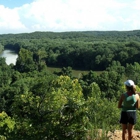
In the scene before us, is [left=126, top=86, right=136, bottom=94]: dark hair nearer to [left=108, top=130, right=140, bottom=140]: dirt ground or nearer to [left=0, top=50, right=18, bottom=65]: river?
[left=108, top=130, right=140, bottom=140]: dirt ground

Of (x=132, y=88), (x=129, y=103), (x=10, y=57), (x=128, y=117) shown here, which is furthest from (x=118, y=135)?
Answer: (x=10, y=57)

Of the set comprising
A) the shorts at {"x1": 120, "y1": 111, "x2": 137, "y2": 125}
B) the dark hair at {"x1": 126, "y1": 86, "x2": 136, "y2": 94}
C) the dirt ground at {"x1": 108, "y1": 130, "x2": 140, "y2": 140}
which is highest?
the dark hair at {"x1": 126, "y1": 86, "x2": 136, "y2": 94}

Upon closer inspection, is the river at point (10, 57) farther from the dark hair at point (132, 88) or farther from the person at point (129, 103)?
the dark hair at point (132, 88)

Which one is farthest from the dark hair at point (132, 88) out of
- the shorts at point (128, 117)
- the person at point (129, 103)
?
the shorts at point (128, 117)

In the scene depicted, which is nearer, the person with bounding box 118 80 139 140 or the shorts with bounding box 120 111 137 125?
the person with bounding box 118 80 139 140

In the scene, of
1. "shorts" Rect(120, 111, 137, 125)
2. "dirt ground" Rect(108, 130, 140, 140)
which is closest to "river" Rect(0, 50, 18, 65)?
"dirt ground" Rect(108, 130, 140, 140)

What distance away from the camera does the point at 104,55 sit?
76938mm

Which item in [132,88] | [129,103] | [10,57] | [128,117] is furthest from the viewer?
[10,57]

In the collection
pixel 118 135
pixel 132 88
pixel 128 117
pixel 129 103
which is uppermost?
pixel 132 88

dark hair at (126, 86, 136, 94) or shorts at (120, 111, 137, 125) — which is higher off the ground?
dark hair at (126, 86, 136, 94)

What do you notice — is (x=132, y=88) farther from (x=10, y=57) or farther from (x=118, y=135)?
(x=10, y=57)

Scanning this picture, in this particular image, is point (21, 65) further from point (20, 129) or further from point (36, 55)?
point (20, 129)

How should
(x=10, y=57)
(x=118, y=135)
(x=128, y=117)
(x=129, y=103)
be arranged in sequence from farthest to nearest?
(x=10, y=57) → (x=118, y=135) → (x=128, y=117) → (x=129, y=103)

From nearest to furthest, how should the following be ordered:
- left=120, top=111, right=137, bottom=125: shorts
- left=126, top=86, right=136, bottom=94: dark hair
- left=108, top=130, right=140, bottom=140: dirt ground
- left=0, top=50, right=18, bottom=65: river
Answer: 1. left=126, top=86, right=136, bottom=94: dark hair
2. left=120, top=111, right=137, bottom=125: shorts
3. left=108, top=130, right=140, bottom=140: dirt ground
4. left=0, top=50, right=18, bottom=65: river
